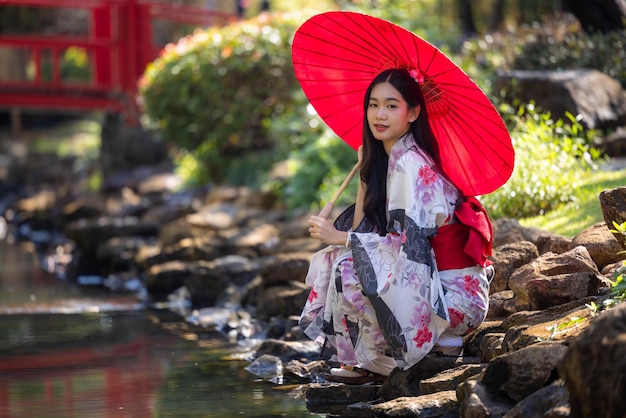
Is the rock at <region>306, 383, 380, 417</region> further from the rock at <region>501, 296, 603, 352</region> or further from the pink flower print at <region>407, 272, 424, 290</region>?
the rock at <region>501, 296, 603, 352</region>

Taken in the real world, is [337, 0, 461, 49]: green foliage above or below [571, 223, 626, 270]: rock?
above

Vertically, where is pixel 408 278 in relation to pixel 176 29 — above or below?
below

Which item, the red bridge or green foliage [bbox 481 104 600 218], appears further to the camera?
the red bridge

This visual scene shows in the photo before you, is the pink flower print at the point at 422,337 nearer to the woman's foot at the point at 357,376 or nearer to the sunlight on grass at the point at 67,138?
the woman's foot at the point at 357,376

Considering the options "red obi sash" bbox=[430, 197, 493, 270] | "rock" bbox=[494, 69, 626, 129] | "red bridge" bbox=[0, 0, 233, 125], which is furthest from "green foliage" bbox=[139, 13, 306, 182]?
"red obi sash" bbox=[430, 197, 493, 270]

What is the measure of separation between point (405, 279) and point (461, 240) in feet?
1.31

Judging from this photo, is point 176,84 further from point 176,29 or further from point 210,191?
point 176,29

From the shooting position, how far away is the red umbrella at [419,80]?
510cm

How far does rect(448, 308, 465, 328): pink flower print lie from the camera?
5.07 m

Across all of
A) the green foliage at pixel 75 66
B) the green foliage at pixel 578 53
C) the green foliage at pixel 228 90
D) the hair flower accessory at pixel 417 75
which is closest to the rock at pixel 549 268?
the hair flower accessory at pixel 417 75

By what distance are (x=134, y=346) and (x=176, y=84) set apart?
681 cm

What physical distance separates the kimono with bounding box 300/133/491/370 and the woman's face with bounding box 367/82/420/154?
0.06 m

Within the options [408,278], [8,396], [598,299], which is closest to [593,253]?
[598,299]

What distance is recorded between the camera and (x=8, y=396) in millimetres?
5578
